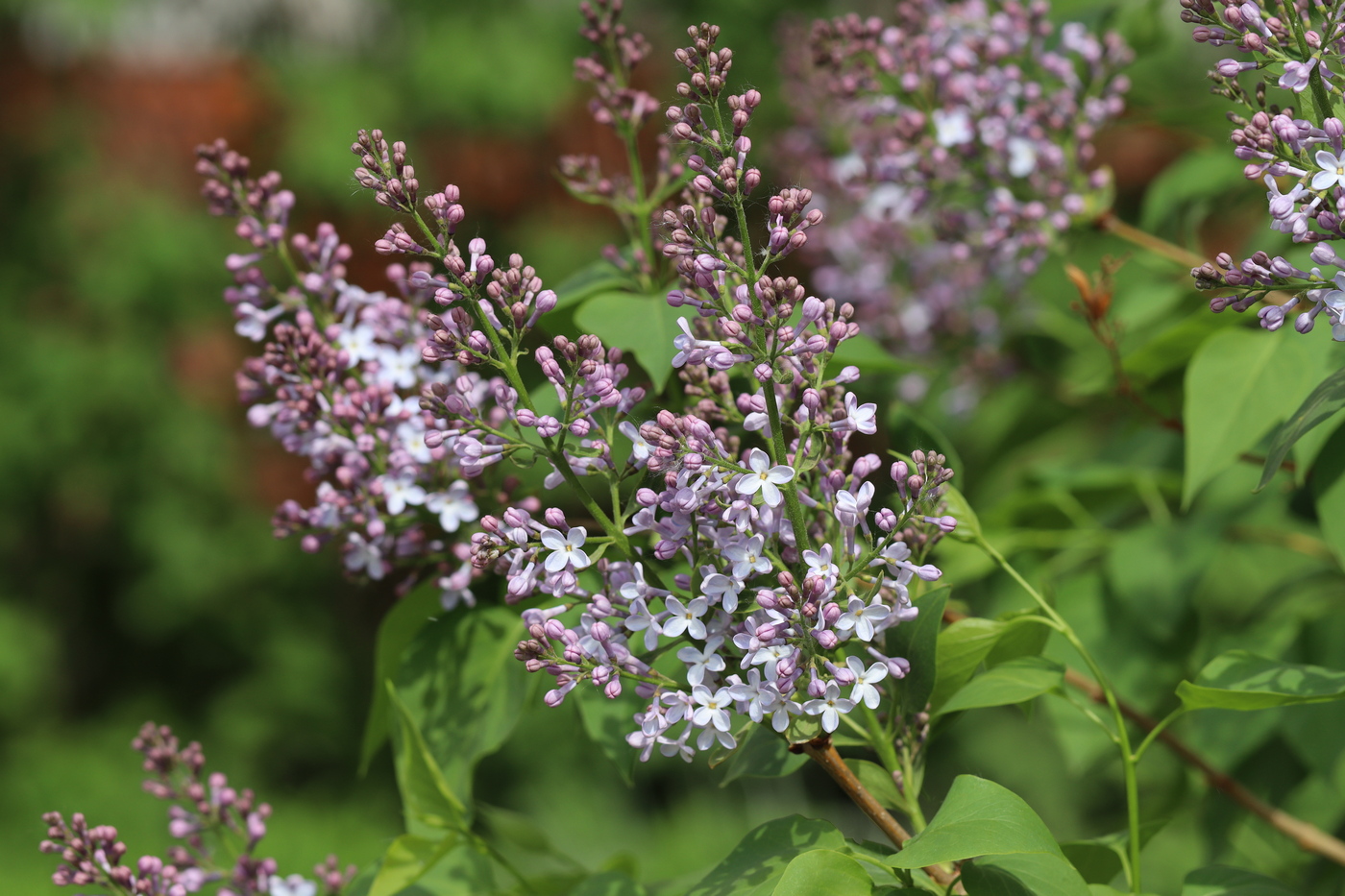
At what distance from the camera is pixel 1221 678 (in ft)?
2.89

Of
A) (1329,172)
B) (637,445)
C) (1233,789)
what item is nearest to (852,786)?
(637,445)

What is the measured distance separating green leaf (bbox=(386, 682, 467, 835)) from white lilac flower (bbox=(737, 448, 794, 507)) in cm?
43

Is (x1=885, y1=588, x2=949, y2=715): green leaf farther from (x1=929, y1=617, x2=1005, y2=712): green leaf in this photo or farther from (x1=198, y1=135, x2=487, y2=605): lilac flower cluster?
(x1=198, y1=135, x2=487, y2=605): lilac flower cluster

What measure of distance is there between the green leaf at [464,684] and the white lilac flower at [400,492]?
0.55 feet

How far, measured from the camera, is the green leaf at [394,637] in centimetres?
116

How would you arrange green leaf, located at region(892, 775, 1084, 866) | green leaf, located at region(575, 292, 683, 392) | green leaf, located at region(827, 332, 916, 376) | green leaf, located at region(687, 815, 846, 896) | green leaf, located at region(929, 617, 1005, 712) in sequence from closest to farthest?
1. green leaf, located at region(892, 775, 1084, 866)
2. green leaf, located at region(687, 815, 846, 896)
3. green leaf, located at region(929, 617, 1005, 712)
4. green leaf, located at region(575, 292, 683, 392)
5. green leaf, located at region(827, 332, 916, 376)

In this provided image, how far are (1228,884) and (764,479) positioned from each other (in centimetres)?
52

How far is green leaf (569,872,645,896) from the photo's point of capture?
0.92 metres

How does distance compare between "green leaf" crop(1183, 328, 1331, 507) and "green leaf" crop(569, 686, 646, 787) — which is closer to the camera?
"green leaf" crop(569, 686, 646, 787)

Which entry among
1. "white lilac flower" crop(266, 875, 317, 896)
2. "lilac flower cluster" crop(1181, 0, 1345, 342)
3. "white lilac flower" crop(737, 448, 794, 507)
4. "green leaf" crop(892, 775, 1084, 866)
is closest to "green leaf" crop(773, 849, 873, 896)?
"green leaf" crop(892, 775, 1084, 866)

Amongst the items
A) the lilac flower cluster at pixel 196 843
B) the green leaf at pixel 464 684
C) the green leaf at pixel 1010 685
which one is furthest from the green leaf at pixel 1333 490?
the lilac flower cluster at pixel 196 843

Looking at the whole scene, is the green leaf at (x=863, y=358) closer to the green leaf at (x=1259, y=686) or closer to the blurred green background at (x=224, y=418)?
the green leaf at (x=1259, y=686)

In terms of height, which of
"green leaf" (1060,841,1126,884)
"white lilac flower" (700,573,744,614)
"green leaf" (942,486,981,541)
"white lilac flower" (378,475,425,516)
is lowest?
"green leaf" (1060,841,1126,884)

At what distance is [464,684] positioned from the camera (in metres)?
1.11
